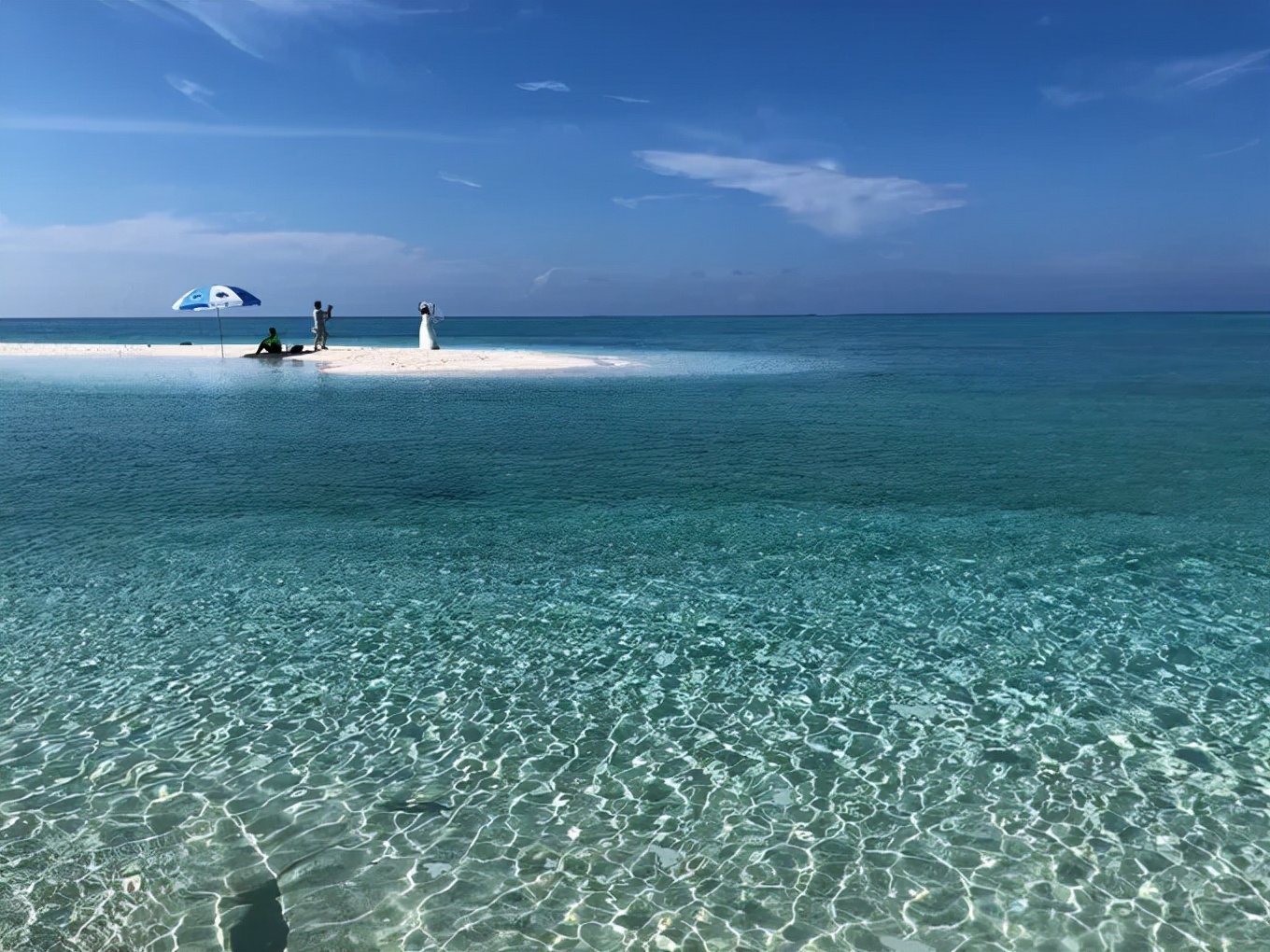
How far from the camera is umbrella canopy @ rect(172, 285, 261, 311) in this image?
148 feet

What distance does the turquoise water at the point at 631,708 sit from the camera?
22.0 ft

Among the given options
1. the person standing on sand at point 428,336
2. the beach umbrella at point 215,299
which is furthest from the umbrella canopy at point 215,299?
the person standing on sand at point 428,336

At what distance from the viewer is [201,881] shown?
6.86 metres

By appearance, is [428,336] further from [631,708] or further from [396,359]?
[631,708]

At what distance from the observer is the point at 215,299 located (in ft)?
150

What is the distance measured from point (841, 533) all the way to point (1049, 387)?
119 ft

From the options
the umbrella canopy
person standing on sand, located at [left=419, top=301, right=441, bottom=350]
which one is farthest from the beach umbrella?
person standing on sand, located at [left=419, top=301, right=441, bottom=350]

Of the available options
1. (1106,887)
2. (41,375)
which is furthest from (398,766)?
(41,375)

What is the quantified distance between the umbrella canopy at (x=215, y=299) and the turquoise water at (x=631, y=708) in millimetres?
24770

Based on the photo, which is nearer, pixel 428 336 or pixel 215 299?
pixel 215 299

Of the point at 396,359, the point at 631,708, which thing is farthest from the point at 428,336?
the point at 631,708

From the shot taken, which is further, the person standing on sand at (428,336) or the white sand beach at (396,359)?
the person standing on sand at (428,336)

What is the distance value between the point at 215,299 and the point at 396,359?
13.4m

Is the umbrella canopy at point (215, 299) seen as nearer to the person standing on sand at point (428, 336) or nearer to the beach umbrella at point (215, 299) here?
the beach umbrella at point (215, 299)
